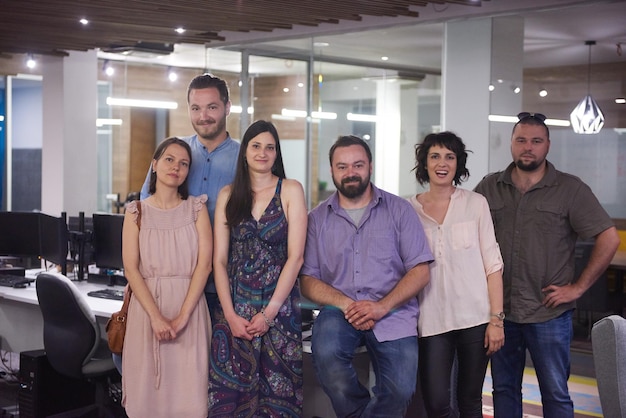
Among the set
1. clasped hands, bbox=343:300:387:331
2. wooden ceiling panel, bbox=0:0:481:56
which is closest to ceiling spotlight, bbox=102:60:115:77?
wooden ceiling panel, bbox=0:0:481:56

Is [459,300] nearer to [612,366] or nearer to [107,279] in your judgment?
A: [612,366]

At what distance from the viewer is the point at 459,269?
12.8 feet

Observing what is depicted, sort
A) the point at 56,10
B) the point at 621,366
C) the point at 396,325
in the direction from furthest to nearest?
the point at 56,10 < the point at 396,325 < the point at 621,366

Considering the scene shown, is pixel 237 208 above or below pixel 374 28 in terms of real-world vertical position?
below

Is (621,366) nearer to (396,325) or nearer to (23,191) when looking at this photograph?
(396,325)

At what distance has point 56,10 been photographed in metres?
6.97

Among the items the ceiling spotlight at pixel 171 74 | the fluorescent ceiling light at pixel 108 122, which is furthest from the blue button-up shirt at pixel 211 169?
the ceiling spotlight at pixel 171 74

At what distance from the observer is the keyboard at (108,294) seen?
571cm

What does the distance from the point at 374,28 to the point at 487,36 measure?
1.28m

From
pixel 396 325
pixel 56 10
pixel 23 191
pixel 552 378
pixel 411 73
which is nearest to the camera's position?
pixel 396 325

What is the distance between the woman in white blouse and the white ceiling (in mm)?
3332

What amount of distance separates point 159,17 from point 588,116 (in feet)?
12.0

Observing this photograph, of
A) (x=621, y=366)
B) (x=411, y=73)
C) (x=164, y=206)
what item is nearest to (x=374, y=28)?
(x=411, y=73)

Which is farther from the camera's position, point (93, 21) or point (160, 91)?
point (160, 91)
